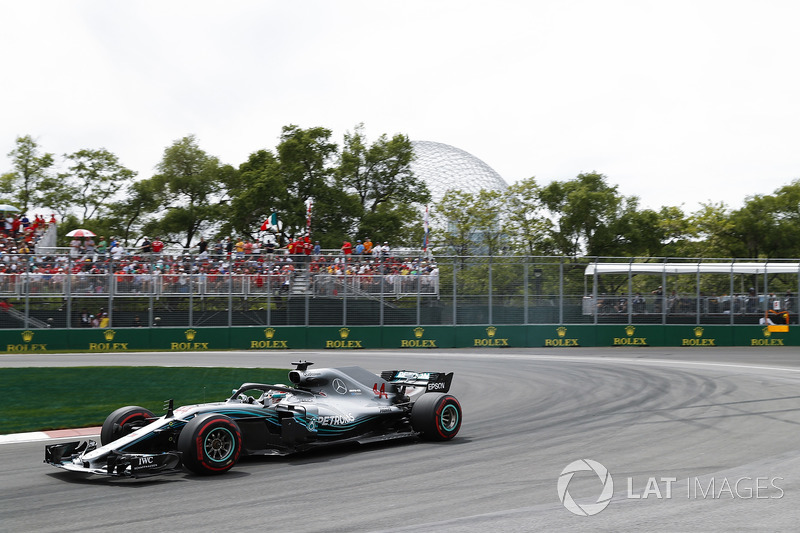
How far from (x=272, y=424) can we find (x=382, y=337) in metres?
22.0

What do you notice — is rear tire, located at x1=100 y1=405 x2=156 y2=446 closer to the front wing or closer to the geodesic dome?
the front wing

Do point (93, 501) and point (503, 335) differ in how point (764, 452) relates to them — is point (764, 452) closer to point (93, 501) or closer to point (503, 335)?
point (93, 501)

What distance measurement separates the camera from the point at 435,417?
429 inches

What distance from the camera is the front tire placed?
847cm

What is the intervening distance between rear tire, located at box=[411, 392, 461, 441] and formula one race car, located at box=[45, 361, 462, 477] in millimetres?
15

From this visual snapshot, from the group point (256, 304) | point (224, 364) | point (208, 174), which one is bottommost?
point (224, 364)

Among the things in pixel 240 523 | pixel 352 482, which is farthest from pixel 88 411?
pixel 240 523

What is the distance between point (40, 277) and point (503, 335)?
18.8 m

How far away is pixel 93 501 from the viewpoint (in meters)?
7.49

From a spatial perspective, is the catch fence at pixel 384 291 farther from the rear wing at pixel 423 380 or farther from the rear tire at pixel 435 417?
the rear tire at pixel 435 417

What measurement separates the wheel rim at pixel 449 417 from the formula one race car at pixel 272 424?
15 millimetres

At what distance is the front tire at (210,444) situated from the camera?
8.47 metres

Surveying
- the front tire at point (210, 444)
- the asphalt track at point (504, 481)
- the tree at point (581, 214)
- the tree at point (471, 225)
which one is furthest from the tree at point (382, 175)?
the front tire at point (210, 444)

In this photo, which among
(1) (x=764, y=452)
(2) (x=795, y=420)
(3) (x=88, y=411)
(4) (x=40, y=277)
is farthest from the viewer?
(4) (x=40, y=277)
